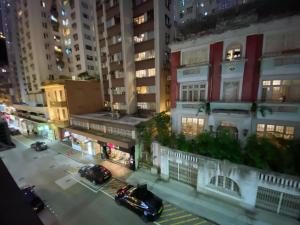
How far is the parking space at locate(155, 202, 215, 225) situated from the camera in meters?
10.2

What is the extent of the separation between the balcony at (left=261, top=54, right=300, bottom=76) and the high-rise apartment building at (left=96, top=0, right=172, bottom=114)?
1301 centimetres

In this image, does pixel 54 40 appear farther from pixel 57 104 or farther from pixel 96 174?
pixel 96 174

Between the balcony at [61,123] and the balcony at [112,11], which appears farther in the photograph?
the balcony at [61,123]

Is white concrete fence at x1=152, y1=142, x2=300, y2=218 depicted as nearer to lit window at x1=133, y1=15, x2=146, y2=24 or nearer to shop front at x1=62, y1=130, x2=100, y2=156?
shop front at x1=62, y1=130, x2=100, y2=156

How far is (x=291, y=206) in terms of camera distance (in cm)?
959

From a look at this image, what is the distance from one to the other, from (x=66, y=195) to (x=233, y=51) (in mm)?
18784

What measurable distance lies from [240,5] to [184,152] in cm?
1356

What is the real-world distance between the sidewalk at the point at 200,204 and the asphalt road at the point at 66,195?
2.61m

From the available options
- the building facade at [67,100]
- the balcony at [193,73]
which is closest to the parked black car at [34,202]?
the building facade at [67,100]

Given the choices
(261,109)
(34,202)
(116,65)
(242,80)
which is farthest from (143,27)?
(34,202)

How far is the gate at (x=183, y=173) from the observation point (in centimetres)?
1288

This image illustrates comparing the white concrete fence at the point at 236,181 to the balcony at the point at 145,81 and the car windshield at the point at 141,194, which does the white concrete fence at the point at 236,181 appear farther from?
the balcony at the point at 145,81

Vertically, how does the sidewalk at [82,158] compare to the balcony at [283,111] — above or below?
below

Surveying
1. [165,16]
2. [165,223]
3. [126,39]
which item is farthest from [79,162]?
[165,16]
